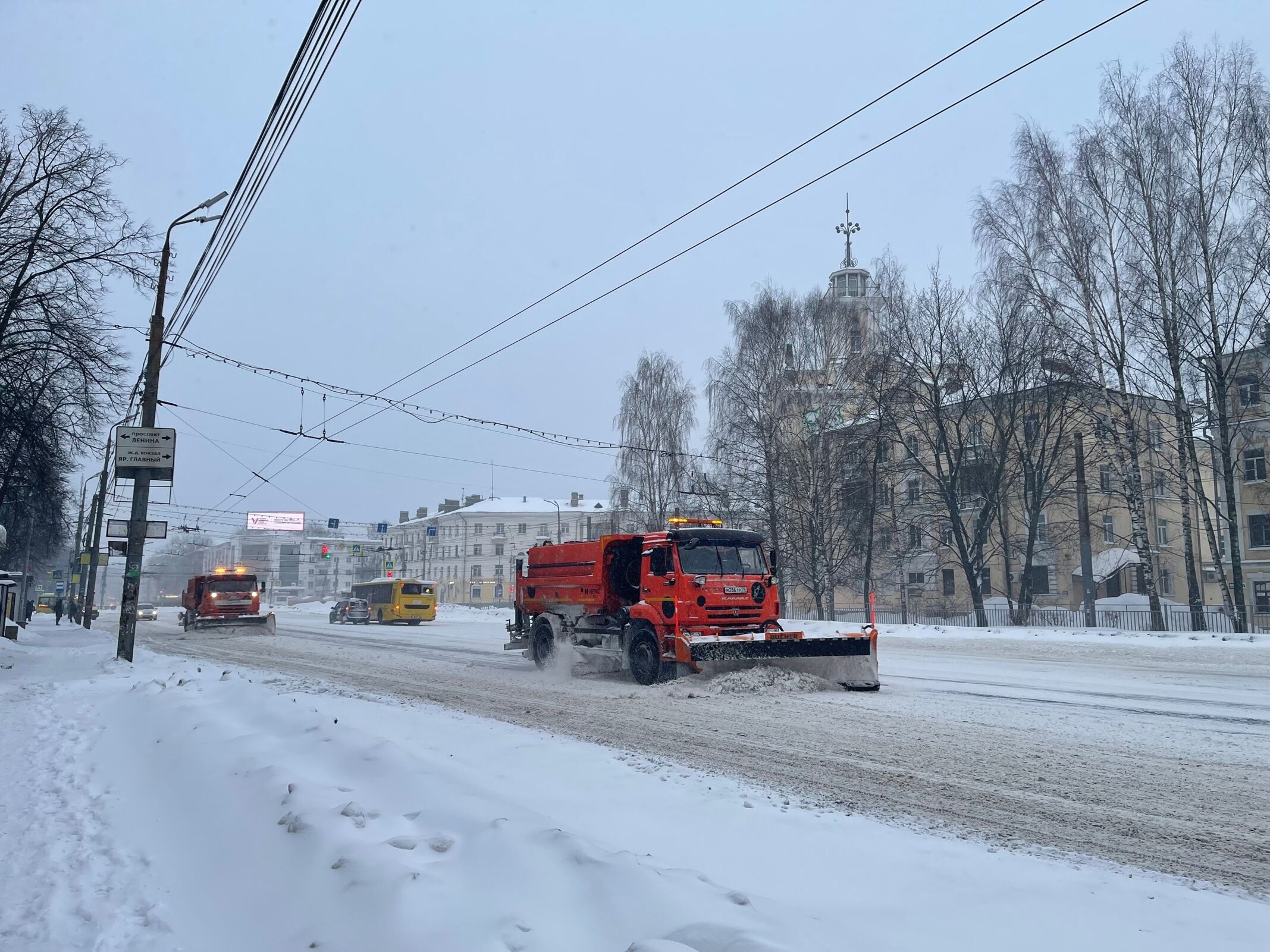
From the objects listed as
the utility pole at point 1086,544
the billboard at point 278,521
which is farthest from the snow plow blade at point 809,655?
the billboard at point 278,521

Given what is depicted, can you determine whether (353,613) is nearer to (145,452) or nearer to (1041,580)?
(145,452)

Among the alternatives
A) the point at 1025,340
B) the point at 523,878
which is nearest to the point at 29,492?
the point at 523,878

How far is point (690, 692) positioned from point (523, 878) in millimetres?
7709

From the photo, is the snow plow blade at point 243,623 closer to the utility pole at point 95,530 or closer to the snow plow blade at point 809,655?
the utility pole at point 95,530

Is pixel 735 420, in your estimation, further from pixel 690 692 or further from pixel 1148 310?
pixel 690 692

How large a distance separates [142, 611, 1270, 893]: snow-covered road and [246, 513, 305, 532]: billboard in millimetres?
54540

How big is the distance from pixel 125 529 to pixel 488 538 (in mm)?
76681

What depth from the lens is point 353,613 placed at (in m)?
51.1

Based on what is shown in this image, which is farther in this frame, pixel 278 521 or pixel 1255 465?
pixel 278 521

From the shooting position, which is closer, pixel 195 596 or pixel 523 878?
pixel 523 878

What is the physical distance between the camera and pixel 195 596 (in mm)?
33969

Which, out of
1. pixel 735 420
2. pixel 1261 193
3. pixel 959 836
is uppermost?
pixel 1261 193

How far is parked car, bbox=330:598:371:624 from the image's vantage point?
50.7 meters

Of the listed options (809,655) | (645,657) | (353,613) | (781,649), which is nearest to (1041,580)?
(353,613)
